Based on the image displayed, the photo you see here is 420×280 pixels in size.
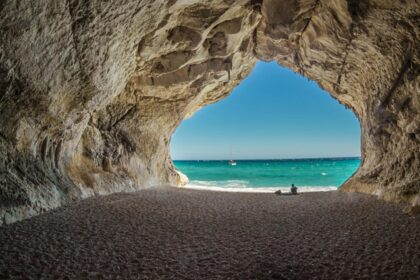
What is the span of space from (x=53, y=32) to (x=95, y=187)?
17.8 ft

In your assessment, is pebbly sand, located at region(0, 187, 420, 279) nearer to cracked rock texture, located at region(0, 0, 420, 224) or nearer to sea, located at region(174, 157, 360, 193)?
cracked rock texture, located at region(0, 0, 420, 224)

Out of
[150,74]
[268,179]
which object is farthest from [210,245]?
[268,179]

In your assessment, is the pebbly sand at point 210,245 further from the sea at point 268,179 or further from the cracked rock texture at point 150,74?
the sea at point 268,179

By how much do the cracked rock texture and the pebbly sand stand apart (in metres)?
1.26

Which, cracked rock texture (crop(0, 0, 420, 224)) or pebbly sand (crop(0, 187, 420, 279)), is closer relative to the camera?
pebbly sand (crop(0, 187, 420, 279))

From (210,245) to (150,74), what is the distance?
29.4 feet

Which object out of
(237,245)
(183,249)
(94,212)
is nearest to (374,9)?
(237,245)

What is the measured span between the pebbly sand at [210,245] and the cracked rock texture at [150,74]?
4.12 ft

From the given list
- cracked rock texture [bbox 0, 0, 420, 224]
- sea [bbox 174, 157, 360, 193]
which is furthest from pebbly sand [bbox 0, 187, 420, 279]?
sea [bbox 174, 157, 360, 193]

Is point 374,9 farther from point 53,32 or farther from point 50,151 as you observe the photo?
point 50,151

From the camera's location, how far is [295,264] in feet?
A: 12.2

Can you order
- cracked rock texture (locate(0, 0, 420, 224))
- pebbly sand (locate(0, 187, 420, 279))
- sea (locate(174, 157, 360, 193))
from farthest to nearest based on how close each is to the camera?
sea (locate(174, 157, 360, 193)) → cracked rock texture (locate(0, 0, 420, 224)) → pebbly sand (locate(0, 187, 420, 279))

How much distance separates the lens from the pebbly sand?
346 cm

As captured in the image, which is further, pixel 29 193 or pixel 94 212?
pixel 94 212
